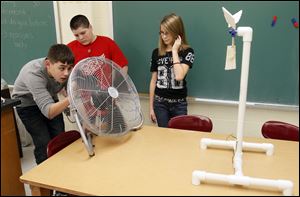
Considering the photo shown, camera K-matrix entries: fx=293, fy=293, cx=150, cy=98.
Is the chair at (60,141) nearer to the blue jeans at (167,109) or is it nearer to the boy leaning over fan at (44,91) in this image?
the boy leaning over fan at (44,91)

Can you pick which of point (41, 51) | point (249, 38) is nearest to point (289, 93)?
point (249, 38)

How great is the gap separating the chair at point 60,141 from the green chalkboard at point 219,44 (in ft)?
3.29

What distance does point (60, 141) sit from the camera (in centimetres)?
155

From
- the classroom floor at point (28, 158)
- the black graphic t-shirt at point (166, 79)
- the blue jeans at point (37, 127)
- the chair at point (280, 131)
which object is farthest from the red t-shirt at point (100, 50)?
the chair at point (280, 131)

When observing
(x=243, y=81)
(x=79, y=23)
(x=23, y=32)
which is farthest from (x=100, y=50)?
(x=243, y=81)

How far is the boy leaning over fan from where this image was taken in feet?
5.04

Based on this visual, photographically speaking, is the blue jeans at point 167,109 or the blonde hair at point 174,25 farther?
the blue jeans at point 167,109

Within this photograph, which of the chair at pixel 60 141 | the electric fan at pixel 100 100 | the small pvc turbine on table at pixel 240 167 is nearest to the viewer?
the small pvc turbine on table at pixel 240 167

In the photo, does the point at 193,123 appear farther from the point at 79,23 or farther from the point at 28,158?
the point at 28,158

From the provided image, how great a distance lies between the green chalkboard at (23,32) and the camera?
8.87 ft

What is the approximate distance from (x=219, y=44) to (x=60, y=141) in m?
1.32

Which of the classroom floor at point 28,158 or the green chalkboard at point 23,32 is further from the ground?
the green chalkboard at point 23,32

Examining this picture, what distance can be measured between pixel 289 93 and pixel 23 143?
7.90ft

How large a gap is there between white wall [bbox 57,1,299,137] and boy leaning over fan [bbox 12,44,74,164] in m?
0.34
